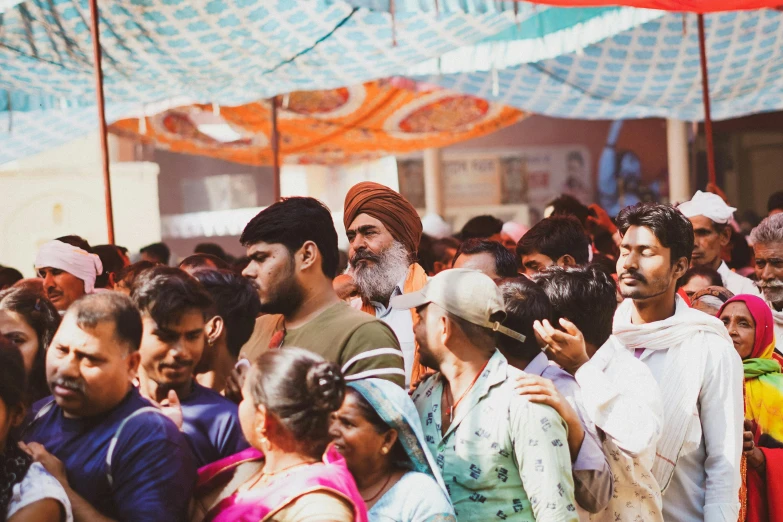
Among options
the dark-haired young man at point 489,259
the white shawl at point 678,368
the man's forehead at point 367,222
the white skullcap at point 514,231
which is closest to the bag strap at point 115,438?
the white shawl at point 678,368

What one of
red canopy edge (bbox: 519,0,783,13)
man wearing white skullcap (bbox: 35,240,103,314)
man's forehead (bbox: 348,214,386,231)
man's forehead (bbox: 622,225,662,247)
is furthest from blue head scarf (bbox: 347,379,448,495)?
red canopy edge (bbox: 519,0,783,13)

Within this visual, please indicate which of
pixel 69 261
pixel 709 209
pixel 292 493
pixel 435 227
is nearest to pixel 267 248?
pixel 292 493

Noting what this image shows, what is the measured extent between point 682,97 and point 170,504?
719cm

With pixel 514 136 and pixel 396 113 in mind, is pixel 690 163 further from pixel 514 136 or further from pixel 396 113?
pixel 396 113

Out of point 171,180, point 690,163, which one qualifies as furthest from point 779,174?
point 171,180

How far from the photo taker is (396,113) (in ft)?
33.3

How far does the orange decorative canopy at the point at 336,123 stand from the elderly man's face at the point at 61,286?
450 centimetres

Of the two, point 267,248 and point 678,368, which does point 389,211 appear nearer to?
point 267,248

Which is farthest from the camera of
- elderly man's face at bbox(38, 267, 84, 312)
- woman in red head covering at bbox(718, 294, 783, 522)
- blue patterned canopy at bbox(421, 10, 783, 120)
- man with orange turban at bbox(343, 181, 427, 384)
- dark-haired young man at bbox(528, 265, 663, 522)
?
blue patterned canopy at bbox(421, 10, 783, 120)

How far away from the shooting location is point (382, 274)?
431cm

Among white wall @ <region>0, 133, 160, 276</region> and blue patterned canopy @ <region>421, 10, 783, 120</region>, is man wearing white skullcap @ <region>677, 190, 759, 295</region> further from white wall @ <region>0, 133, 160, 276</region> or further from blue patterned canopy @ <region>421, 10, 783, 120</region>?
white wall @ <region>0, 133, 160, 276</region>

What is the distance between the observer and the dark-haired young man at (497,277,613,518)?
2799 millimetres

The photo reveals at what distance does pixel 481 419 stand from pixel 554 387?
223 mm

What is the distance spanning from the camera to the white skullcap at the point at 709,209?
5.62 meters
